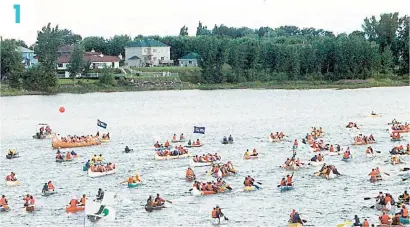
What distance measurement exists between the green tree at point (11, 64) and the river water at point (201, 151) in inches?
155

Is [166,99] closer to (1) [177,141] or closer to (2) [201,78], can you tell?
(2) [201,78]

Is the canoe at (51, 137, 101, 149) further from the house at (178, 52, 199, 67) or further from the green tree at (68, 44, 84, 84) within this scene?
the house at (178, 52, 199, 67)

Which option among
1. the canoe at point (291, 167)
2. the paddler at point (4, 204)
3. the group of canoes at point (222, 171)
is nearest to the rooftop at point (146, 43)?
the canoe at point (291, 167)

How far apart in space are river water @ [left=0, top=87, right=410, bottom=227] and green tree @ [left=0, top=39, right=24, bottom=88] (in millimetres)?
3940

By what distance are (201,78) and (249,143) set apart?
56.9 m

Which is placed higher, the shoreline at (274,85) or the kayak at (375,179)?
the shoreline at (274,85)

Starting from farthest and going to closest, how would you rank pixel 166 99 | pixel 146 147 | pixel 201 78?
pixel 201 78
pixel 166 99
pixel 146 147

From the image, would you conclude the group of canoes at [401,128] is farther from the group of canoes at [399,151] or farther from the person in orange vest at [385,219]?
the person in orange vest at [385,219]

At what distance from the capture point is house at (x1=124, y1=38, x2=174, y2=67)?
123000mm

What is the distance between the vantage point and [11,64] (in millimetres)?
96000

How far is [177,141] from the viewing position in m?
56.3

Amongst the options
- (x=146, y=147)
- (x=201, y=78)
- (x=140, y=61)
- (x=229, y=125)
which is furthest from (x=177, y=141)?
(x=140, y=61)

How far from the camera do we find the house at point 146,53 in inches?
4843

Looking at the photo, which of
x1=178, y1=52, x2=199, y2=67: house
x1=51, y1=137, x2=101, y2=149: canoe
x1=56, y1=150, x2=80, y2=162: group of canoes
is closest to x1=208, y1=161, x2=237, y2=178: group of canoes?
x1=56, y1=150, x2=80, y2=162: group of canoes
